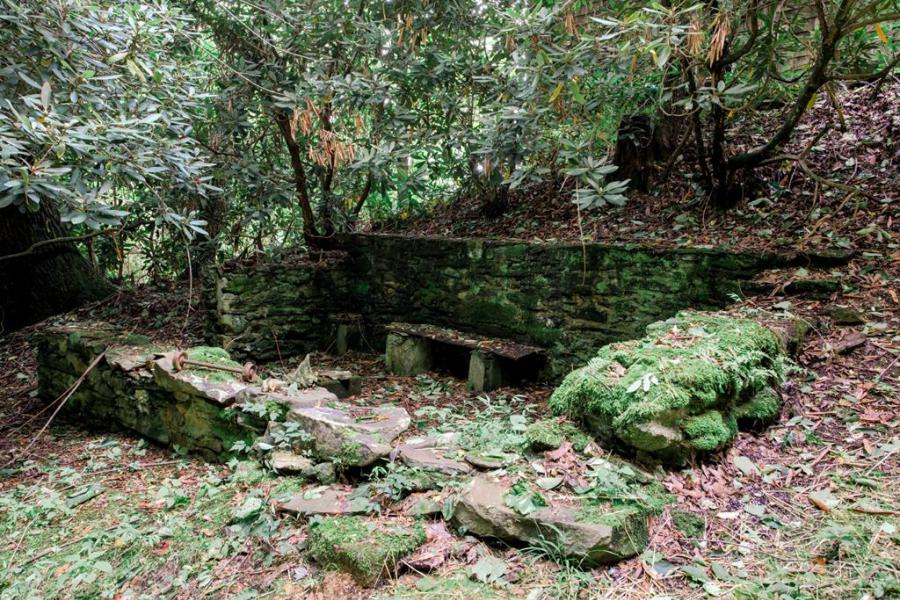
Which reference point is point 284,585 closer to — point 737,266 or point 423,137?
point 737,266

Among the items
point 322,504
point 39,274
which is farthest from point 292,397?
point 39,274

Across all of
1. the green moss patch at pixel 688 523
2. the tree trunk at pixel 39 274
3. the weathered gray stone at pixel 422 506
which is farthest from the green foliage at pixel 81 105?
the tree trunk at pixel 39 274

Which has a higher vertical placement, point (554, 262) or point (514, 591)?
point (554, 262)

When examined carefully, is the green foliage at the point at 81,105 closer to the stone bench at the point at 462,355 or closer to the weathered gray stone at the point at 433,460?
the weathered gray stone at the point at 433,460

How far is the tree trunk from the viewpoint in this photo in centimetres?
628

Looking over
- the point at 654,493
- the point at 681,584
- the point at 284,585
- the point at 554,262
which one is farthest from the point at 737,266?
the point at 284,585

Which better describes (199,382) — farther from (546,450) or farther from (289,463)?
(546,450)

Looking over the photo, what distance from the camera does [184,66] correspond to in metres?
4.34

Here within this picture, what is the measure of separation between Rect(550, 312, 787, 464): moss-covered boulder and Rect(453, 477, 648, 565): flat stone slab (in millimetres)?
370

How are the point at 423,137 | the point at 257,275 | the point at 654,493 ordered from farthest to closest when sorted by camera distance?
the point at 257,275, the point at 423,137, the point at 654,493

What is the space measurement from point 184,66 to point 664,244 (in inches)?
158

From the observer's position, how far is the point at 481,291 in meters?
5.41

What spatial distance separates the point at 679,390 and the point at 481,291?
132 inches

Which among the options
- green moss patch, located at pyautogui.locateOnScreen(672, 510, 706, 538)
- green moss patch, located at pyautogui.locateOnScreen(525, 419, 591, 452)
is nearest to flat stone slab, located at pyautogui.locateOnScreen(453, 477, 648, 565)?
green moss patch, located at pyautogui.locateOnScreen(672, 510, 706, 538)
